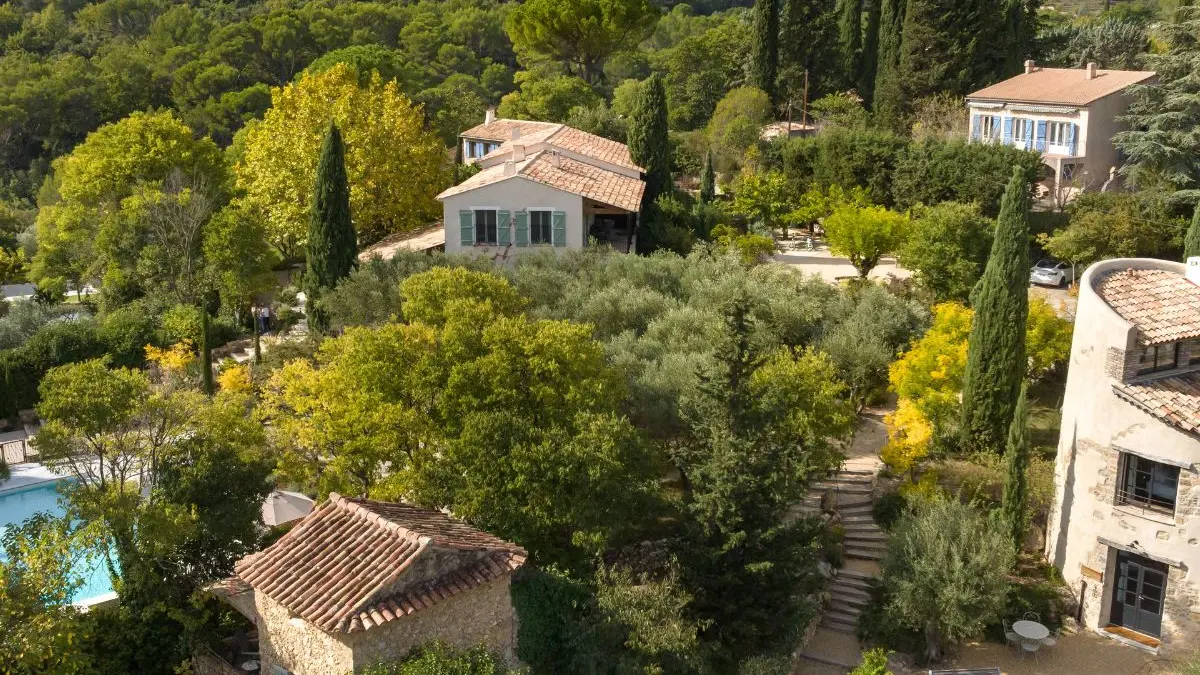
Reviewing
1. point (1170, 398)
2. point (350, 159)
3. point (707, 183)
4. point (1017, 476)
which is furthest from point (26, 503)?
point (707, 183)

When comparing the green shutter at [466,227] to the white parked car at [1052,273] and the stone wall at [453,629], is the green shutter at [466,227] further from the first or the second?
the stone wall at [453,629]

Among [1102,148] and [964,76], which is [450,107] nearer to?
[964,76]

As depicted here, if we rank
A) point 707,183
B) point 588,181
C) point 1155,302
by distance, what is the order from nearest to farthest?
point 1155,302 < point 588,181 < point 707,183

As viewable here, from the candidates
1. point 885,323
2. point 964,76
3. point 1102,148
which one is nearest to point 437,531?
point 885,323

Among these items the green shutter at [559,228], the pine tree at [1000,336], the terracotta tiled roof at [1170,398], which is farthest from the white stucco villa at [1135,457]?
the green shutter at [559,228]

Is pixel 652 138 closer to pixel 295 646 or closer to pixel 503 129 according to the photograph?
pixel 503 129

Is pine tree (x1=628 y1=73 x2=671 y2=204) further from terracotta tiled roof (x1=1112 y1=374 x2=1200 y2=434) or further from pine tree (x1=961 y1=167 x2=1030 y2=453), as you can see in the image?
terracotta tiled roof (x1=1112 y1=374 x2=1200 y2=434)

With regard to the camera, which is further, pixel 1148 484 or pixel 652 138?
pixel 652 138

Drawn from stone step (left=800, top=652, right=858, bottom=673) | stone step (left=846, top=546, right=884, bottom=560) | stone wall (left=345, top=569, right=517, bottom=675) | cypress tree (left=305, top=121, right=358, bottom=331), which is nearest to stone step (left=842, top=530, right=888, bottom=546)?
stone step (left=846, top=546, right=884, bottom=560)
